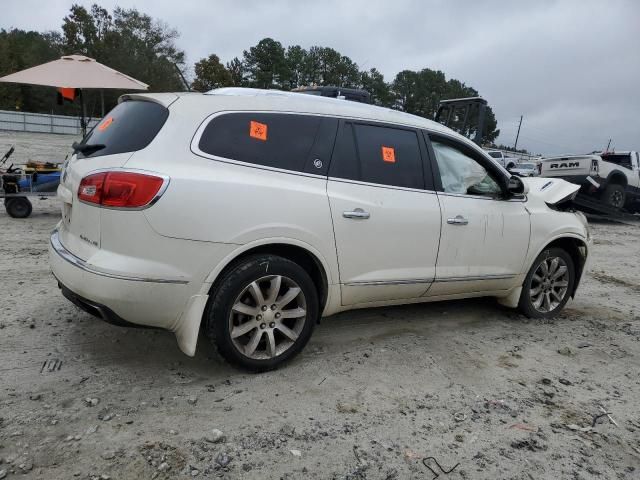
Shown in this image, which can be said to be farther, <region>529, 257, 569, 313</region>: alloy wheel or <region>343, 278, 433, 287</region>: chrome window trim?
<region>529, 257, 569, 313</region>: alloy wheel

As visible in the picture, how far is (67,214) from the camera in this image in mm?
3285

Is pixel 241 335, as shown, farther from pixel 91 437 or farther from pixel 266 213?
pixel 91 437

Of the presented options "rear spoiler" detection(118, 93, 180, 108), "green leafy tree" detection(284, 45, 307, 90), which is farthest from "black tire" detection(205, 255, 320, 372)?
"green leafy tree" detection(284, 45, 307, 90)

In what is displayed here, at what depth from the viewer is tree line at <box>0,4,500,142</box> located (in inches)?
1895

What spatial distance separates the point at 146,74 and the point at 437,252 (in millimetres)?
51014

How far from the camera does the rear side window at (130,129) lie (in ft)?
9.96

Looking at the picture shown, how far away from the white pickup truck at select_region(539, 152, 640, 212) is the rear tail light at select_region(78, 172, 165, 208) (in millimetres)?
13742

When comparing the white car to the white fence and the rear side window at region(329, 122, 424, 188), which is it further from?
the white fence

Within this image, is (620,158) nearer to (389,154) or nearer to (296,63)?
(389,154)

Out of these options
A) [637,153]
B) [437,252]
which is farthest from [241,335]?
[637,153]

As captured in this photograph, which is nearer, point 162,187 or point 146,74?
point 162,187

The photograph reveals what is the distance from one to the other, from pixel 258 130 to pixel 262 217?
0.61 meters

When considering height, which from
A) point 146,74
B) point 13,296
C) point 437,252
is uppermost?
point 146,74

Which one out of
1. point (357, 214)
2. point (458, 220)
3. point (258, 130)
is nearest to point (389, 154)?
point (357, 214)
